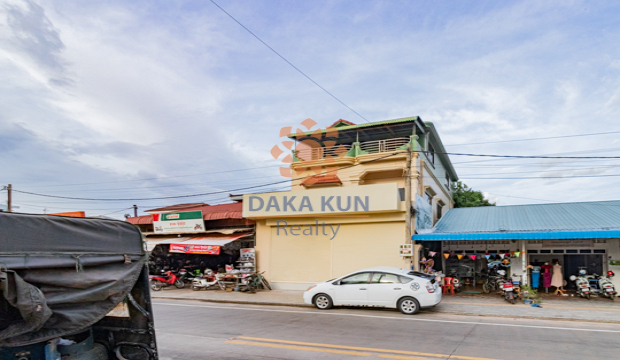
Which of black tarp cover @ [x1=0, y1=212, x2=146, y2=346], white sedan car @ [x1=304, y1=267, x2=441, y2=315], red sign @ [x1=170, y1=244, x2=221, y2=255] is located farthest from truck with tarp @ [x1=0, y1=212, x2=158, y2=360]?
red sign @ [x1=170, y1=244, x2=221, y2=255]

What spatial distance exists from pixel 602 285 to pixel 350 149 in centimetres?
1298

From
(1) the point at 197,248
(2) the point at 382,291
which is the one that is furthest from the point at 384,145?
(1) the point at 197,248

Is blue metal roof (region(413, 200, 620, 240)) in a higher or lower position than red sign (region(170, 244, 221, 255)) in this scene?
higher

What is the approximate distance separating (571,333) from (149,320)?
9.59m

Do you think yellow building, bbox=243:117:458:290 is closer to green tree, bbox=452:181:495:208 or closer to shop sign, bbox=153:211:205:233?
shop sign, bbox=153:211:205:233

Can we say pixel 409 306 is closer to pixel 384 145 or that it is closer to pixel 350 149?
pixel 384 145

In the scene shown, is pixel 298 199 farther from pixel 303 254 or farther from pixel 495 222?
pixel 495 222

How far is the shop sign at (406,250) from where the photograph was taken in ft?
56.5

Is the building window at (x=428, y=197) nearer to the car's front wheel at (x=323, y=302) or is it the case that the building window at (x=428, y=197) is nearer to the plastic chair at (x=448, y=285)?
the plastic chair at (x=448, y=285)

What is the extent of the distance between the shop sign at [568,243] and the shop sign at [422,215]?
5.27 metres

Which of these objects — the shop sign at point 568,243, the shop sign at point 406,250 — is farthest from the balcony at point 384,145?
the shop sign at point 568,243

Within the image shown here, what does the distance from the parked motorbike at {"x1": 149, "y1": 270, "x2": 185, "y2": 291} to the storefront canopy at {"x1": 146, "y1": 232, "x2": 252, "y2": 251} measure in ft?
5.71

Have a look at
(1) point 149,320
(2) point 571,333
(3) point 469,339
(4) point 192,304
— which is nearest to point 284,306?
(4) point 192,304

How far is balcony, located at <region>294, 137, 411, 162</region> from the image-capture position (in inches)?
885
